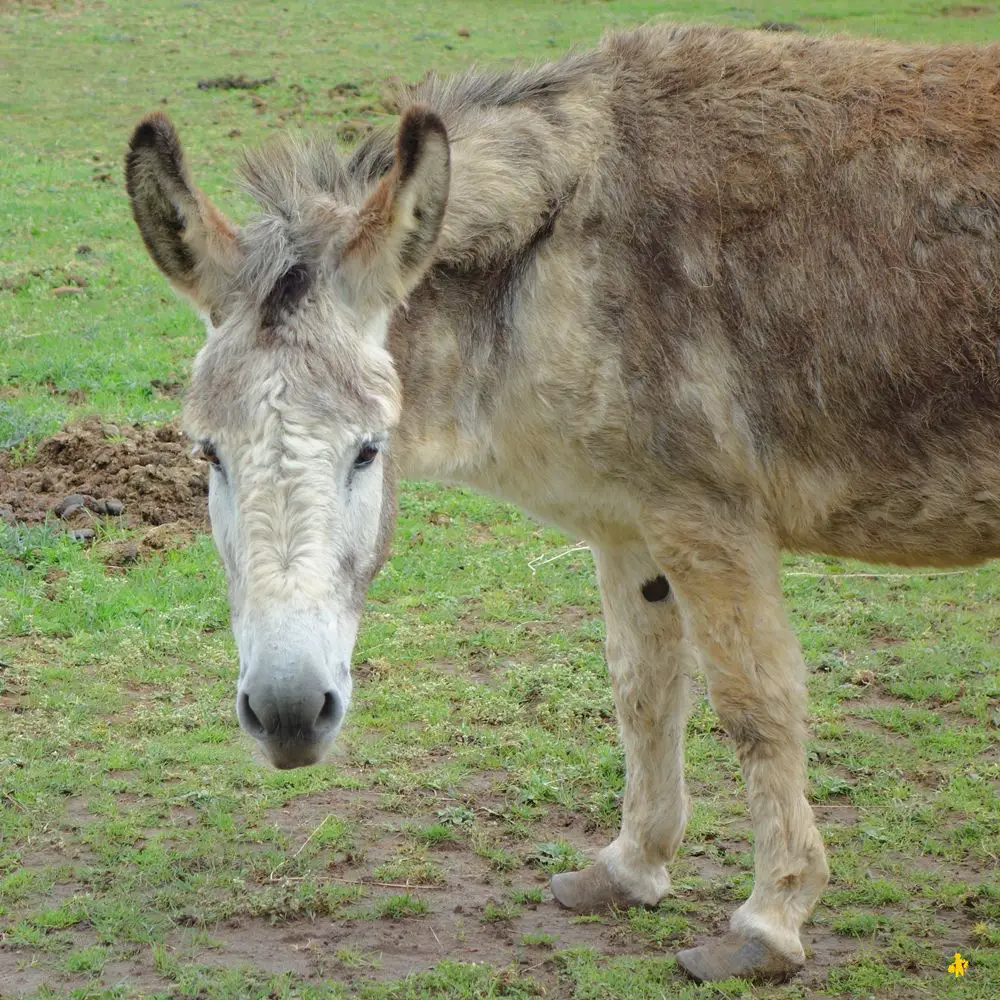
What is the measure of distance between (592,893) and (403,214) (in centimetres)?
248

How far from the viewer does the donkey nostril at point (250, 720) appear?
3.19 metres

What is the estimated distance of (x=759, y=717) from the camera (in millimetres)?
4090

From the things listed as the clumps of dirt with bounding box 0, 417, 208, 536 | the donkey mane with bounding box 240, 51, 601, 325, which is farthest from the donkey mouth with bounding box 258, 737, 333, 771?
the clumps of dirt with bounding box 0, 417, 208, 536

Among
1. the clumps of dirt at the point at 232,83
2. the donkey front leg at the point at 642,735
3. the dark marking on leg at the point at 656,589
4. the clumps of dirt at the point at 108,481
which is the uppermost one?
the clumps of dirt at the point at 232,83

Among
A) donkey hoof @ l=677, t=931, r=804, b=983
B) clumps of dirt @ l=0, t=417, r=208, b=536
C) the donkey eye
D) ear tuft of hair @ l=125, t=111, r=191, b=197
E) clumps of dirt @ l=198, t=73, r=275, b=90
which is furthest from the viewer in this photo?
clumps of dirt @ l=198, t=73, r=275, b=90

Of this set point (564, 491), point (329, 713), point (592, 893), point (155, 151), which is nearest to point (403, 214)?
point (155, 151)

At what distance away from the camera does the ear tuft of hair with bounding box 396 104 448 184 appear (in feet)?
11.6

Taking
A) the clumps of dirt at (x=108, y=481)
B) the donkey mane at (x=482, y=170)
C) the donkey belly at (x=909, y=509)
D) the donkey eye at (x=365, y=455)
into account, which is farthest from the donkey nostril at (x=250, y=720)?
the clumps of dirt at (x=108, y=481)

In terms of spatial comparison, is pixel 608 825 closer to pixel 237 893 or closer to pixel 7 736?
pixel 237 893

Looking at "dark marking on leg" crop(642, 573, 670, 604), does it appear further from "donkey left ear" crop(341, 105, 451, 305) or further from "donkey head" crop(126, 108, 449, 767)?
"donkey left ear" crop(341, 105, 451, 305)

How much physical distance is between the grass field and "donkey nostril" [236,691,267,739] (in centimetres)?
124

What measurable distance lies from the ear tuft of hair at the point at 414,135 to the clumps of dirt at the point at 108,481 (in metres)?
4.18

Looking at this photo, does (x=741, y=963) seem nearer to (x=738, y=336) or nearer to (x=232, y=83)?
(x=738, y=336)

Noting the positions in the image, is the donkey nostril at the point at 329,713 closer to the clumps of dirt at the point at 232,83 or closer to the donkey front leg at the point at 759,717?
the donkey front leg at the point at 759,717
